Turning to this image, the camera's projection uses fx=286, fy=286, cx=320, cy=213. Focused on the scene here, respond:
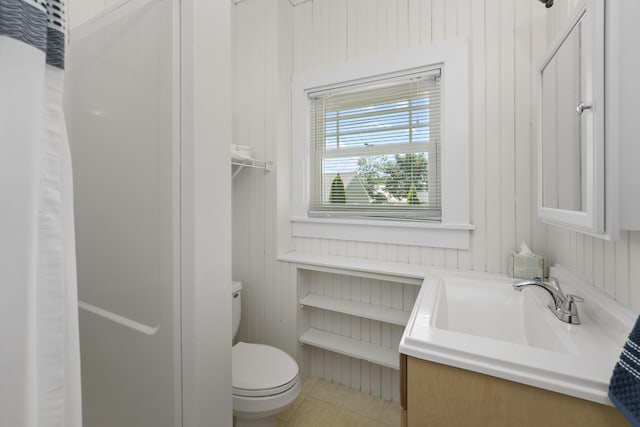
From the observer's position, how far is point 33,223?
410mm

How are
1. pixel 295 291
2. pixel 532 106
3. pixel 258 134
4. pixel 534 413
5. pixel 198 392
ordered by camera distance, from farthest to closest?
pixel 258 134, pixel 295 291, pixel 532 106, pixel 198 392, pixel 534 413

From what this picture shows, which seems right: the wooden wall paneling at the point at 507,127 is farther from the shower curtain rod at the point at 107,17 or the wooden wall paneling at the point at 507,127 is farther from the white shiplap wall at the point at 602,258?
the shower curtain rod at the point at 107,17

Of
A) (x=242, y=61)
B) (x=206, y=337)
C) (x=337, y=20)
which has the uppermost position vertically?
(x=337, y=20)

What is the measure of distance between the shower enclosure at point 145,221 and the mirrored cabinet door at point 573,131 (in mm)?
1044

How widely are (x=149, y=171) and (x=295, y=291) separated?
1.27 m

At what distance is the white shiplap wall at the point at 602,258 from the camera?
77cm

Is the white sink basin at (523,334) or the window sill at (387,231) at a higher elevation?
the window sill at (387,231)

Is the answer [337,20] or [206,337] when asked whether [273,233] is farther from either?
[337,20]

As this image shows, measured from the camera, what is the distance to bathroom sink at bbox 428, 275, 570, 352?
3.37 ft

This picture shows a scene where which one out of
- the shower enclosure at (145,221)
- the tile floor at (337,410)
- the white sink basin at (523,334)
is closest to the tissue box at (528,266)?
the white sink basin at (523,334)

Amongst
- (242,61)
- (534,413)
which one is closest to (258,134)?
(242,61)

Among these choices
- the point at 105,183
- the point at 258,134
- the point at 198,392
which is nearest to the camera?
the point at 198,392

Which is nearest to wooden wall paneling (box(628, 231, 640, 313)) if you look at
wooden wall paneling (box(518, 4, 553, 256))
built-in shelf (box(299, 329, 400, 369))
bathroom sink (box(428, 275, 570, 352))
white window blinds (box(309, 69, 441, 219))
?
bathroom sink (box(428, 275, 570, 352))

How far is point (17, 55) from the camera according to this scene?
376 mm
